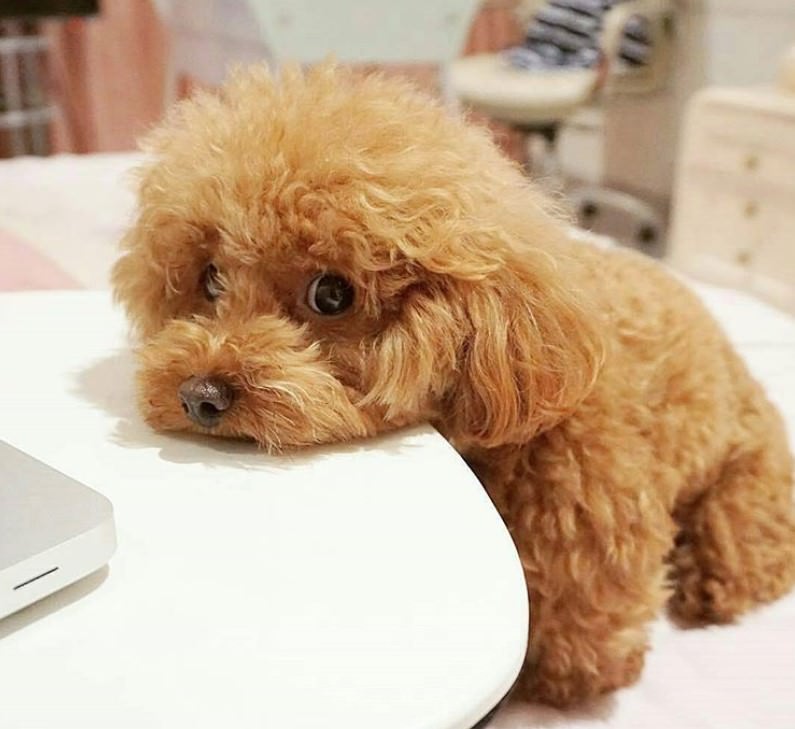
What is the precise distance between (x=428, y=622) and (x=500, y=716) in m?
0.36

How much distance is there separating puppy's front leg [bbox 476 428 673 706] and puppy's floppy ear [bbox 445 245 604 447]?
0.08m

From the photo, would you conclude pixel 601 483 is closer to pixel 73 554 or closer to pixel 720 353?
pixel 720 353

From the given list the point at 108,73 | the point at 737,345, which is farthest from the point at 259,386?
the point at 108,73

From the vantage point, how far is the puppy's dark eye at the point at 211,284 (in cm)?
78

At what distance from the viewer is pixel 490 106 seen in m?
3.04

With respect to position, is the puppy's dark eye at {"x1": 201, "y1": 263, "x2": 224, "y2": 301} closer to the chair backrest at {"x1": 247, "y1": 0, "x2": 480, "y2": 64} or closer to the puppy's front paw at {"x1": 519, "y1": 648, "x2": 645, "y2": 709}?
the puppy's front paw at {"x1": 519, "y1": 648, "x2": 645, "y2": 709}

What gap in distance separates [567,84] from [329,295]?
8.23ft

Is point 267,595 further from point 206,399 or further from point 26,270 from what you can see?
point 26,270

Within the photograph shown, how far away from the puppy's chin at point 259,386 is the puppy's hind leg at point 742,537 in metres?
0.43

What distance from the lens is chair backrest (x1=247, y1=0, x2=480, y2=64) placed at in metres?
2.42

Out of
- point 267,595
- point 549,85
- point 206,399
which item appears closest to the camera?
point 267,595

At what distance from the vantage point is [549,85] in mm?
3037

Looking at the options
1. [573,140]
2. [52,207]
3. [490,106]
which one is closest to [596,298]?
[52,207]

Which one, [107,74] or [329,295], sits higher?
[329,295]
